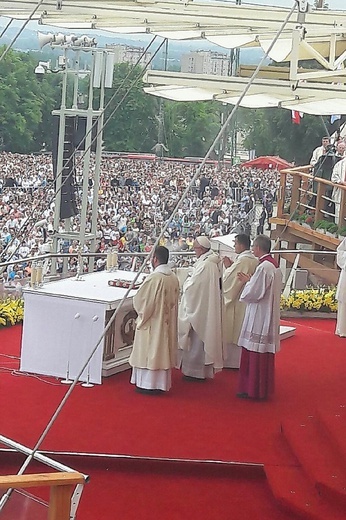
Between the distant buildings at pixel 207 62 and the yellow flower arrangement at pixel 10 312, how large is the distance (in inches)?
195

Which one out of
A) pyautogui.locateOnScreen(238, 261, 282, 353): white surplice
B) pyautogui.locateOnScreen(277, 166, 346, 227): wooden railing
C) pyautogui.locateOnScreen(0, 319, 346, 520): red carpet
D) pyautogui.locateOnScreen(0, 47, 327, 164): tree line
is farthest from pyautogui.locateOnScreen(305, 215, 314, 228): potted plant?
pyautogui.locateOnScreen(238, 261, 282, 353): white surplice

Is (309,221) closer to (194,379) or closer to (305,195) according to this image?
(305,195)

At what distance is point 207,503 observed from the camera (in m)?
6.92

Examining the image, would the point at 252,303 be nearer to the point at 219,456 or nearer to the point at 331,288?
the point at 219,456

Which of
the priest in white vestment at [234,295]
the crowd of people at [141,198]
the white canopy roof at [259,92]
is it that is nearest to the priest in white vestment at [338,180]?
the crowd of people at [141,198]

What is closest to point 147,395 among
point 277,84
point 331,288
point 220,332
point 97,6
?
point 220,332

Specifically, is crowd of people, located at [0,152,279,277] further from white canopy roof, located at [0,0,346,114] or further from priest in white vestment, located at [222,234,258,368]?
priest in white vestment, located at [222,234,258,368]

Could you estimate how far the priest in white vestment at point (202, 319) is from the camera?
9.72 m

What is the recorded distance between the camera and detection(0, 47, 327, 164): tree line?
18609mm

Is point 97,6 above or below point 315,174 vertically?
above

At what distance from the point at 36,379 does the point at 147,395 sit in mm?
1276

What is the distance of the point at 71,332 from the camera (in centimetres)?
966

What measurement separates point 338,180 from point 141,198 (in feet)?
13.6

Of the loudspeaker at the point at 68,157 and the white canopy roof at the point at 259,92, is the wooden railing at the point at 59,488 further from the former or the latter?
the loudspeaker at the point at 68,157
